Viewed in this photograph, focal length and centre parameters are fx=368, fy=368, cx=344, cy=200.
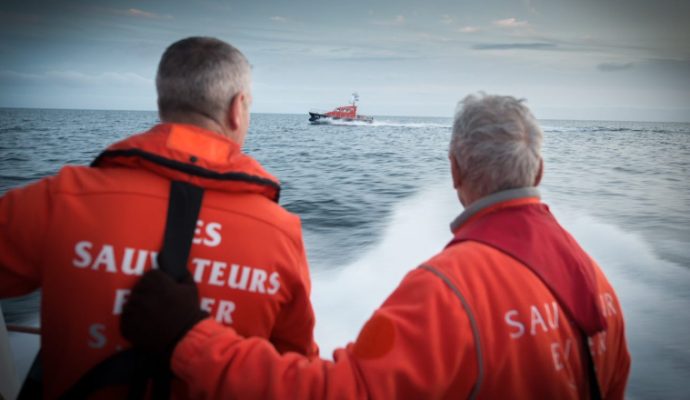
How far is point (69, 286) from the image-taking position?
3.42 ft

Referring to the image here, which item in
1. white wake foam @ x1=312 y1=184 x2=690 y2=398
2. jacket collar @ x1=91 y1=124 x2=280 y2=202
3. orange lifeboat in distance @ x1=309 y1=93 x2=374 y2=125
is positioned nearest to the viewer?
jacket collar @ x1=91 y1=124 x2=280 y2=202

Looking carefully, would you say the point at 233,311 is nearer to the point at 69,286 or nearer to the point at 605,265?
the point at 69,286

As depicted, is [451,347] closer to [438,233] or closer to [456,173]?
[456,173]

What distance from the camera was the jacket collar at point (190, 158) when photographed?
108 centimetres

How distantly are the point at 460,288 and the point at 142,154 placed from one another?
98cm

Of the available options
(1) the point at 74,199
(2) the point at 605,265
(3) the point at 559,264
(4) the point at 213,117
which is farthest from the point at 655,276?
(1) the point at 74,199

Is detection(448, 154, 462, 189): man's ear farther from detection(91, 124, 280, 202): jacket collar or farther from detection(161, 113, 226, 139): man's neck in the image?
detection(161, 113, 226, 139): man's neck

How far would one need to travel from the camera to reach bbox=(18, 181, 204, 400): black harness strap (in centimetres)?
102

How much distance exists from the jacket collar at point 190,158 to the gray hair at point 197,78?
9 centimetres

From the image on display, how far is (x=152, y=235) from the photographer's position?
3.43ft

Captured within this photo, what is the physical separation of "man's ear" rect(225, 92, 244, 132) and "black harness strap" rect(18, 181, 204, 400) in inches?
12.9

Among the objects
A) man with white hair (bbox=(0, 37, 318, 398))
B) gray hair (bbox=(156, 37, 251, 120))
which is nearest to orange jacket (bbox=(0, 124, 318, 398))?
man with white hair (bbox=(0, 37, 318, 398))

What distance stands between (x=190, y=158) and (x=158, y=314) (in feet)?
1.46

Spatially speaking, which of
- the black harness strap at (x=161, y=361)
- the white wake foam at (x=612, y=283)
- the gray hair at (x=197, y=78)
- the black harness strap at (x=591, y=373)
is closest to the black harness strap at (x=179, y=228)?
the black harness strap at (x=161, y=361)
